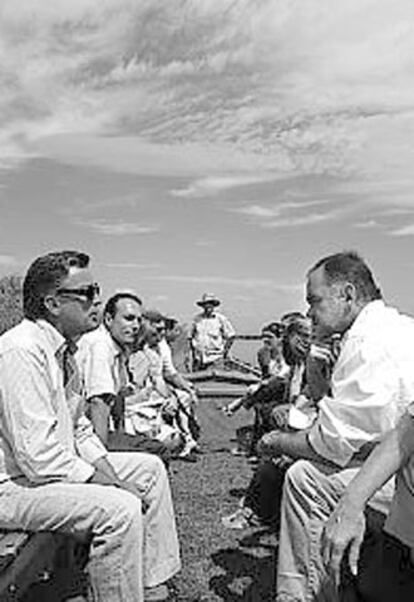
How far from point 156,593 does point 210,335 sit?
31.8 feet

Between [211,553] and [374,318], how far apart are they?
236 cm

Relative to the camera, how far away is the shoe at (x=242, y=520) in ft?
20.2

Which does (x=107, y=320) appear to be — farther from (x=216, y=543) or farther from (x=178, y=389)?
(x=178, y=389)

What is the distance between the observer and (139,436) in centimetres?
650

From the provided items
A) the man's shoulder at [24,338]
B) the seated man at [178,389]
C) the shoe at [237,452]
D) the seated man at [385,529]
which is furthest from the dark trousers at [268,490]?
the shoe at [237,452]

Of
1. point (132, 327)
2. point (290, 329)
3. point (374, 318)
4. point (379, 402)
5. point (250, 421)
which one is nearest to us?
point (379, 402)

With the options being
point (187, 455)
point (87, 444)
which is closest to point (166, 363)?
point (187, 455)

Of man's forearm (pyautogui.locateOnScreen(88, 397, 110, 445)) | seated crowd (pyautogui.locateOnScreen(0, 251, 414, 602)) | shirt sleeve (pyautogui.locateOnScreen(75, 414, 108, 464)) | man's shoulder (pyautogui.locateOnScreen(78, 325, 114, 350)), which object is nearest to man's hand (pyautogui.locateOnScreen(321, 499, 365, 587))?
seated crowd (pyautogui.locateOnScreen(0, 251, 414, 602))

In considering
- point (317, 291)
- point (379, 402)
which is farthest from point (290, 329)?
point (379, 402)

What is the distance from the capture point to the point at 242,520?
6234 millimetres

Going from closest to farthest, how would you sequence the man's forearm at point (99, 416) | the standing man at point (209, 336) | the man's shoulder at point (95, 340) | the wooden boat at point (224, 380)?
the man's forearm at point (99, 416) → the man's shoulder at point (95, 340) → the wooden boat at point (224, 380) → the standing man at point (209, 336)

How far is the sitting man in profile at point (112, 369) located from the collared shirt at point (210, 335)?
6.77 m

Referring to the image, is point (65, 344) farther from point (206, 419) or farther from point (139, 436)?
point (206, 419)

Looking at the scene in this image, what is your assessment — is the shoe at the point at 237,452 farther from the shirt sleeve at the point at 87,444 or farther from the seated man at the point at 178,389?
the shirt sleeve at the point at 87,444
